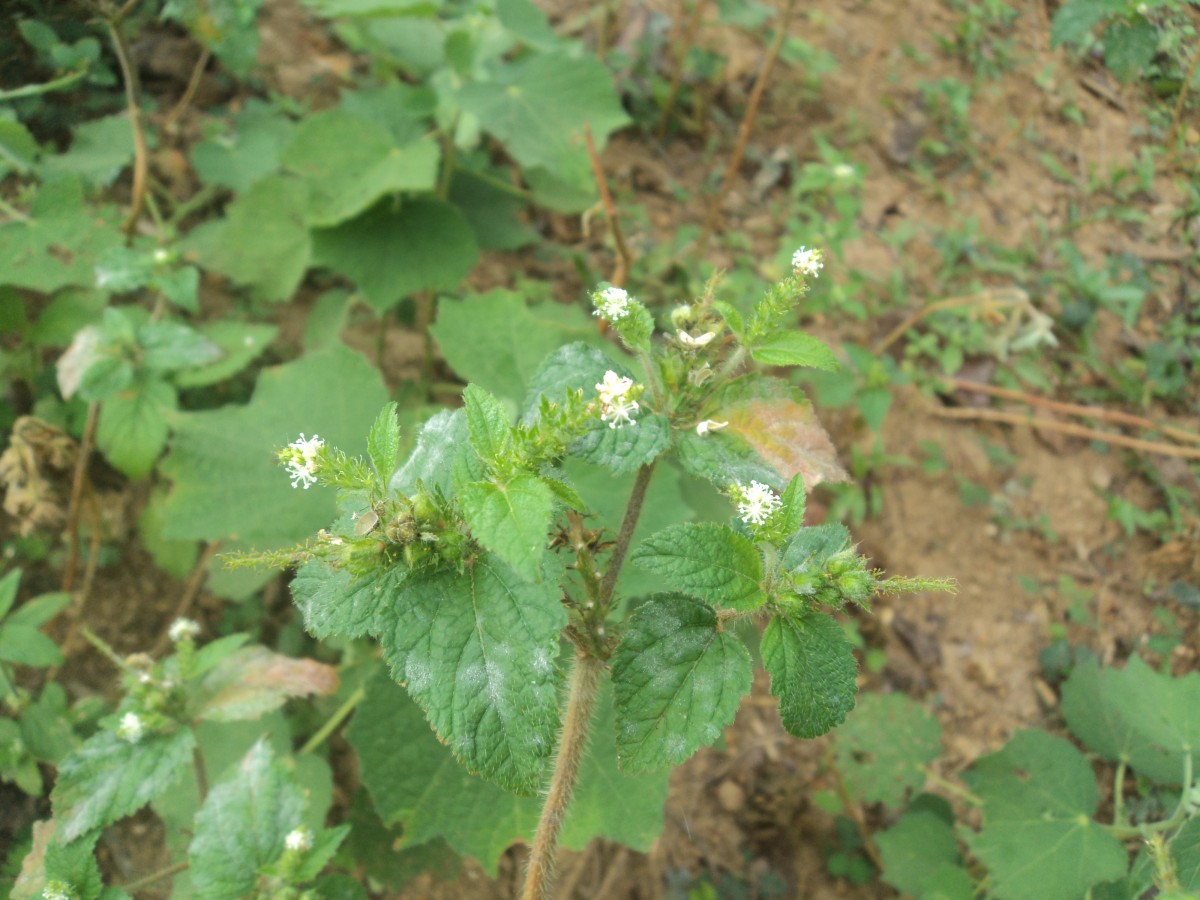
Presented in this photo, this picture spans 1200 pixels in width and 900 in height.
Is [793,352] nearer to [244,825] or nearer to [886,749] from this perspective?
[244,825]

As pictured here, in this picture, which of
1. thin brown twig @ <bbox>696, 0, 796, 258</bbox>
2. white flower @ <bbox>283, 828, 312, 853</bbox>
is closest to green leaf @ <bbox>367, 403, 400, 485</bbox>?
white flower @ <bbox>283, 828, 312, 853</bbox>

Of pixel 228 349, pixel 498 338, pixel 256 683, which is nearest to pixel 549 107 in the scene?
pixel 498 338

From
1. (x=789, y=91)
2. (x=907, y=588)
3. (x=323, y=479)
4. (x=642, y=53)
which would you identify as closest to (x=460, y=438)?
(x=323, y=479)

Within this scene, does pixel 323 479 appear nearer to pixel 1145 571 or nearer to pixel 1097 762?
pixel 1097 762

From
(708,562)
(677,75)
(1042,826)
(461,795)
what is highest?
(708,562)

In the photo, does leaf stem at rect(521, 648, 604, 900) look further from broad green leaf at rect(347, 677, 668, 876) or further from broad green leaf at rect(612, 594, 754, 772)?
broad green leaf at rect(347, 677, 668, 876)

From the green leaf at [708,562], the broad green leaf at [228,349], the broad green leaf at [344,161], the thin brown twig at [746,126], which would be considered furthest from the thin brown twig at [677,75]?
the green leaf at [708,562]
